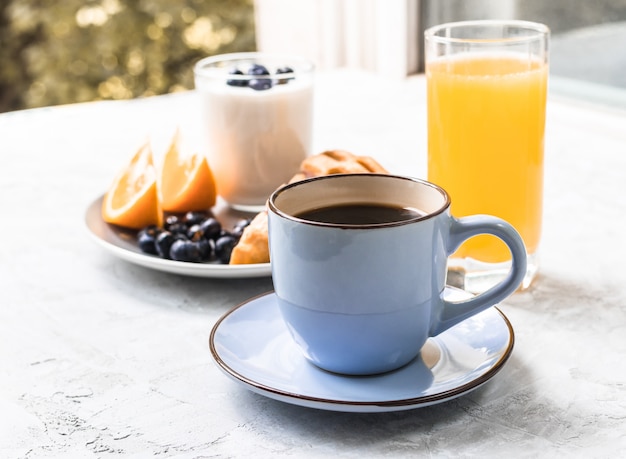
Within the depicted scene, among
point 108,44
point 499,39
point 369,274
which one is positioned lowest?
point 108,44

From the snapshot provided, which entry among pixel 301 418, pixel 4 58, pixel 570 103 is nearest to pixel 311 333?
pixel 301 418

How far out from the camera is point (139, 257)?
0.90 metres

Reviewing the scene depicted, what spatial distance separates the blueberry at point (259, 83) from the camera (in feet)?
3.60

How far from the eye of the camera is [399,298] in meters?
0.63

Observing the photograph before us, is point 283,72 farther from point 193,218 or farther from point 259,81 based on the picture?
point 193,218

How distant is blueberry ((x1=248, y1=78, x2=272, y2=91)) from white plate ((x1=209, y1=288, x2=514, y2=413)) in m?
0.43

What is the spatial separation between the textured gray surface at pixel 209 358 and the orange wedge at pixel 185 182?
11 cm

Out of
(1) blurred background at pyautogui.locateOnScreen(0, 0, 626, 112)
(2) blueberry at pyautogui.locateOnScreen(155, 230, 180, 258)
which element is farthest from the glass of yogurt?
(1) blurred background at pyautogui.locateOnScreen(0, 0, 626, 112)

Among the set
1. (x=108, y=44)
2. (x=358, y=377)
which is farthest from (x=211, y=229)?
(x=108, y=44)

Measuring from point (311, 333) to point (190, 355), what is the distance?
0.15m

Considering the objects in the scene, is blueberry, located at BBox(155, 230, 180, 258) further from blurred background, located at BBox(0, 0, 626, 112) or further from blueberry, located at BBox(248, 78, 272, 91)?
blurred background, located at BBox(0, 0, 626, 112)

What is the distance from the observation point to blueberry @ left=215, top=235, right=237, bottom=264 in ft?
3.01

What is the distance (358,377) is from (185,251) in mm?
317

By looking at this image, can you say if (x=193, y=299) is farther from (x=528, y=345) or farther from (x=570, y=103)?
(x=570, y=103)
